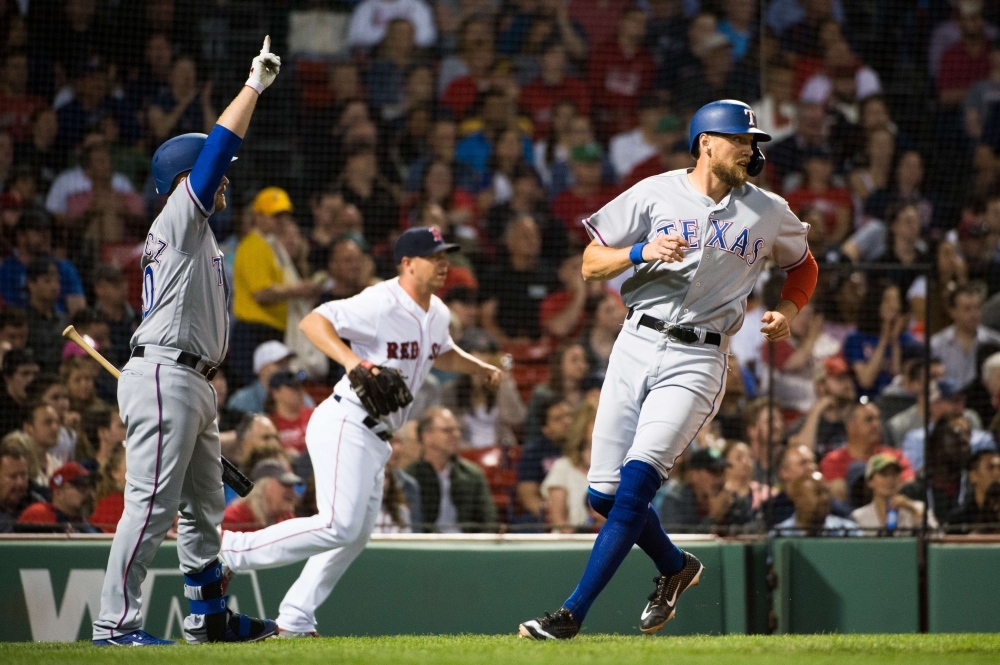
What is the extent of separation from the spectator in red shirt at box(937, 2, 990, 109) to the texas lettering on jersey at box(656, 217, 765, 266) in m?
7.11

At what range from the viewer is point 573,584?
19.9ft

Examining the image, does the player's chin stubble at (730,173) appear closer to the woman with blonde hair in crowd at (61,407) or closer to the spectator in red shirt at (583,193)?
the woman with blonde hair in crowd at (61,407)

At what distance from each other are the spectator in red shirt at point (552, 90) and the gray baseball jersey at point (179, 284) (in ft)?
21.2

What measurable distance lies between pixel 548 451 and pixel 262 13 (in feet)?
15.2

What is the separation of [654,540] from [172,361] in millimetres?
1744

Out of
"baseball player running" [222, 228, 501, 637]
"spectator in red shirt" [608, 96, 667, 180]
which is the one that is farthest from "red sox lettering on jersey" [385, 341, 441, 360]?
"spectator in red shirt" [608, 96, 667, 180]

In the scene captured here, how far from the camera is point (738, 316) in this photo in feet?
14.2

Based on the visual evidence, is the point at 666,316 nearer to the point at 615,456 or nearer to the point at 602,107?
the point at 615,456

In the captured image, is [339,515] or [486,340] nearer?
[339,515]

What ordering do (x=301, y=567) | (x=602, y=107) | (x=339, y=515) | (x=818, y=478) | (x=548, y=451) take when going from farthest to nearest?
(x=602, y=107), (x=548, y=451), (x=818, y=478), (x=301, y=567), (x=339, y=515)

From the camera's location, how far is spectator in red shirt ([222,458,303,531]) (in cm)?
621

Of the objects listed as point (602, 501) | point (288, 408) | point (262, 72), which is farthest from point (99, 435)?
point (602, 501)

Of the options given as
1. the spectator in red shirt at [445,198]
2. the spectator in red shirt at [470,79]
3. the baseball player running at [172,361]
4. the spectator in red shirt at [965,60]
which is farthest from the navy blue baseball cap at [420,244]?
the spectator in red shirt at [965,60]

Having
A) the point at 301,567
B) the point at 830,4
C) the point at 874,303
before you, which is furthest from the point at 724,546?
the point at 830,4
